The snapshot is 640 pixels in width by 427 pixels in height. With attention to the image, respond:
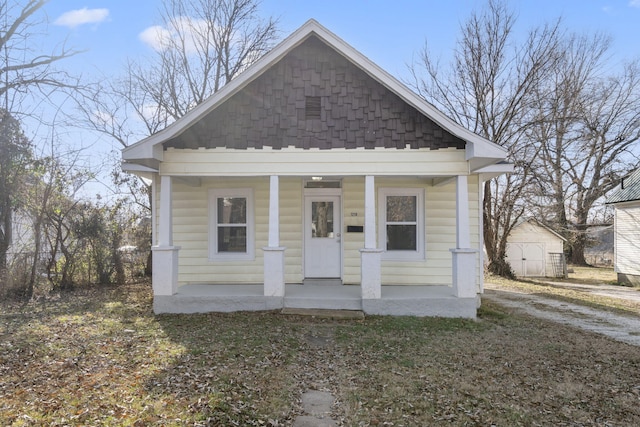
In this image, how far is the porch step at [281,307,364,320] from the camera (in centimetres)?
707

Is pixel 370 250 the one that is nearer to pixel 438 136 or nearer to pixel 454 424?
pixel 438 136

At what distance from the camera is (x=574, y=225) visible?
2256cm

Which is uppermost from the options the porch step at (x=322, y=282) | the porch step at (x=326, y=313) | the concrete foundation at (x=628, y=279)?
the porch step at (x=322, y=282)

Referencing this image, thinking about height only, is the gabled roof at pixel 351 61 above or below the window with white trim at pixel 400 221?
above

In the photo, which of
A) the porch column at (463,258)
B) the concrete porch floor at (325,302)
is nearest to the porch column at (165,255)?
the concrete porch floor at (325,302)

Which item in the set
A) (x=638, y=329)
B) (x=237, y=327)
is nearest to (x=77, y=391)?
(x=237, y=327)

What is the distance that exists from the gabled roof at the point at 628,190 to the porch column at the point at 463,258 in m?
12.3

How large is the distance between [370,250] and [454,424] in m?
3.90

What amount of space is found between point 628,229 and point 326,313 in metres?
15.2

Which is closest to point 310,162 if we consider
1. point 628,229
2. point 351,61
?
point 351,61

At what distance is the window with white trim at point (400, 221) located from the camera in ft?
29.2

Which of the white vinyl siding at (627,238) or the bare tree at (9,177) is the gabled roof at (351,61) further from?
the white vinyl siding at (627,238)

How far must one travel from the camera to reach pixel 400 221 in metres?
8.98

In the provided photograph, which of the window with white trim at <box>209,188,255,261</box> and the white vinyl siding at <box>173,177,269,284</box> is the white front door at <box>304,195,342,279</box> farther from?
the window with white trim at <box>209,188,255,261</box>
